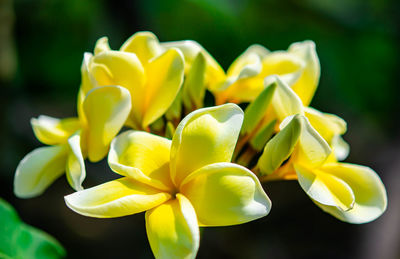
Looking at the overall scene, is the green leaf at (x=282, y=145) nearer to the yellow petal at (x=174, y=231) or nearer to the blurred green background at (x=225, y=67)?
the yellow petal at (x=174, y=231)

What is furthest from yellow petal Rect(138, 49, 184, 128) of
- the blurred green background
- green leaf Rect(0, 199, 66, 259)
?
the blurred green background

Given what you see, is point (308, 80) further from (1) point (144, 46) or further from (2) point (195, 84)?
(1) point (144, 46)

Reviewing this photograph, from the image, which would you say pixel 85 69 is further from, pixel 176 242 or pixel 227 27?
pixel 227 27

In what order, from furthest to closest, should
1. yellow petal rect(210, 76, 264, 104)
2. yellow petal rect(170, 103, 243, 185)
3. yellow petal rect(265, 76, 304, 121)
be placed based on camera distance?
yellow petal rect(210, 76, 264, 104) < yellow petal rect(265, 76, 304, 121) < yellow petal rect(170, 103, 243, 185)

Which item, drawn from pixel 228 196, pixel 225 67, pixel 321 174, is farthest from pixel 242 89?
pixel 225 67

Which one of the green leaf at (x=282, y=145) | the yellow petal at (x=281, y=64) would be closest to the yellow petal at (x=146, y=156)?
the green leaf at (x=282, y=145)

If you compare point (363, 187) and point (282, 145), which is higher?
point (282, 145)

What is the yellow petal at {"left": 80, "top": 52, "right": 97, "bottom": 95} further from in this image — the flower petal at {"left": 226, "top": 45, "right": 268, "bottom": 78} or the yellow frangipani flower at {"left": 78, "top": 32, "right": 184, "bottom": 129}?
the flower petal at {"left": 226, "top": 45, "right": 268, "bottom": 78}
